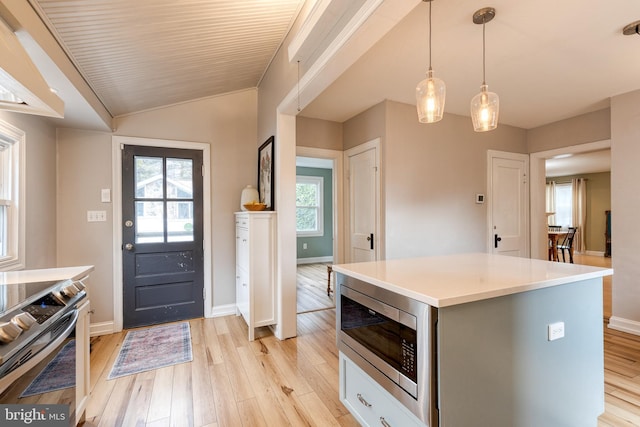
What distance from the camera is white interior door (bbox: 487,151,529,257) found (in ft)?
13.0

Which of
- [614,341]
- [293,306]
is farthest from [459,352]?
[614,341]

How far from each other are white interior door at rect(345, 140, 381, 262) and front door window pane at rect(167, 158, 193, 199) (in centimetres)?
198

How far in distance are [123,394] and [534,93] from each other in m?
4.62

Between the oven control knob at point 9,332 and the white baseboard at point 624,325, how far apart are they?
15.5 ft

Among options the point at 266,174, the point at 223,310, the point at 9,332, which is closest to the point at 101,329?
the point at 223,310

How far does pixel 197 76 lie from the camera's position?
2689 millimetres

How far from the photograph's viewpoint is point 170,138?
10.3 ft

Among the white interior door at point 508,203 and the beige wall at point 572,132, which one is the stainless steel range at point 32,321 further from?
the beige wall at point 572,132

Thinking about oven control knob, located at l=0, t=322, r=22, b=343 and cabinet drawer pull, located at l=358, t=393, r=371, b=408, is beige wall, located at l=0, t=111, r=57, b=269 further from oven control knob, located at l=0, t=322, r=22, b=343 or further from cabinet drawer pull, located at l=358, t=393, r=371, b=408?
cabinet drawer pull, located at l=358, t=393, r=371, b=408

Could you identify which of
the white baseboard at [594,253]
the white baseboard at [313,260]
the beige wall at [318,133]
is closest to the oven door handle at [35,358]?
the beige wall at [318,133]

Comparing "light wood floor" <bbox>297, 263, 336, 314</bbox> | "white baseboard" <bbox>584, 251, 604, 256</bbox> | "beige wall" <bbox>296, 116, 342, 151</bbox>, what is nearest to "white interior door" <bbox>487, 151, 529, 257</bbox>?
"beige wall" <bbox>296, 116, 342, 151</bbox>

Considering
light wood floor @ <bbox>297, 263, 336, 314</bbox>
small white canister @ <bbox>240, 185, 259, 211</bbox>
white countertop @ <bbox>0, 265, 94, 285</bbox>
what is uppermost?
small white canister @ <bbox>240, 185, 259, 211</bbox>

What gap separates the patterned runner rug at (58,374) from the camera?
1.03 meters

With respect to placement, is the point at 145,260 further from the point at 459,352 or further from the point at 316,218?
the point at 316,218
